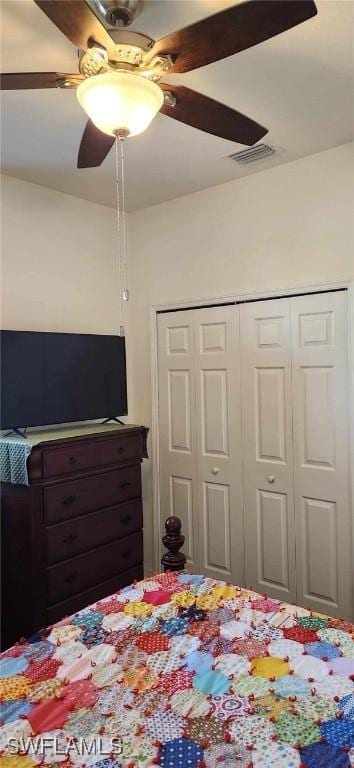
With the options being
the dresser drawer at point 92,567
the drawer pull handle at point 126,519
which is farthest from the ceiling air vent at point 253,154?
the dresser drawer at point 92,567

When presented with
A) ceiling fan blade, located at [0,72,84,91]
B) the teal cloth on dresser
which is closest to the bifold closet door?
the teal cloth on dresser

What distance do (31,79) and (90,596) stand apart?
2406 millimetres

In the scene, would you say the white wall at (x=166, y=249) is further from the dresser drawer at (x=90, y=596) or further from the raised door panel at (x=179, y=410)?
the dresser drawer at (x=90, y=596)

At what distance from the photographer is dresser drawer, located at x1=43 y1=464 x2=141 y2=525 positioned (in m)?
2.57

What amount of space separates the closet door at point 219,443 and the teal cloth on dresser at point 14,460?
1.28 meters

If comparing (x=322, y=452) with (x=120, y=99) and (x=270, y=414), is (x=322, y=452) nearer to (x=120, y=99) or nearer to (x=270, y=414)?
(x=270, y=414)

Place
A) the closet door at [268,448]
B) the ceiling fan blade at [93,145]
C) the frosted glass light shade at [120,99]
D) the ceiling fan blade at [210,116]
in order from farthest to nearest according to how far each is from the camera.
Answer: the closet door at [268,448] < the ceiling fan blade at [93,145] < the ceiling fan blade at [210,116] < the frosted glass light shade at [120,99]

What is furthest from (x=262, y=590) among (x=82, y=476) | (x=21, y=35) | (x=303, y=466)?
(x=21, y=35)

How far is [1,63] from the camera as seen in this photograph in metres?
1.86

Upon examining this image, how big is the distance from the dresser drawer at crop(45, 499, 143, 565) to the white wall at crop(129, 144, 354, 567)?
2.14 ft

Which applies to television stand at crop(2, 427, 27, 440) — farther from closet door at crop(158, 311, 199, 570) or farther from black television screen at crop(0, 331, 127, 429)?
closet door at crop(158, 311, 199, 570)

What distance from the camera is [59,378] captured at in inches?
114

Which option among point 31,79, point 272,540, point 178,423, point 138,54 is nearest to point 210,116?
point 138,54

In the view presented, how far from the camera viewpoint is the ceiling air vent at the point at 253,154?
8.80ft
